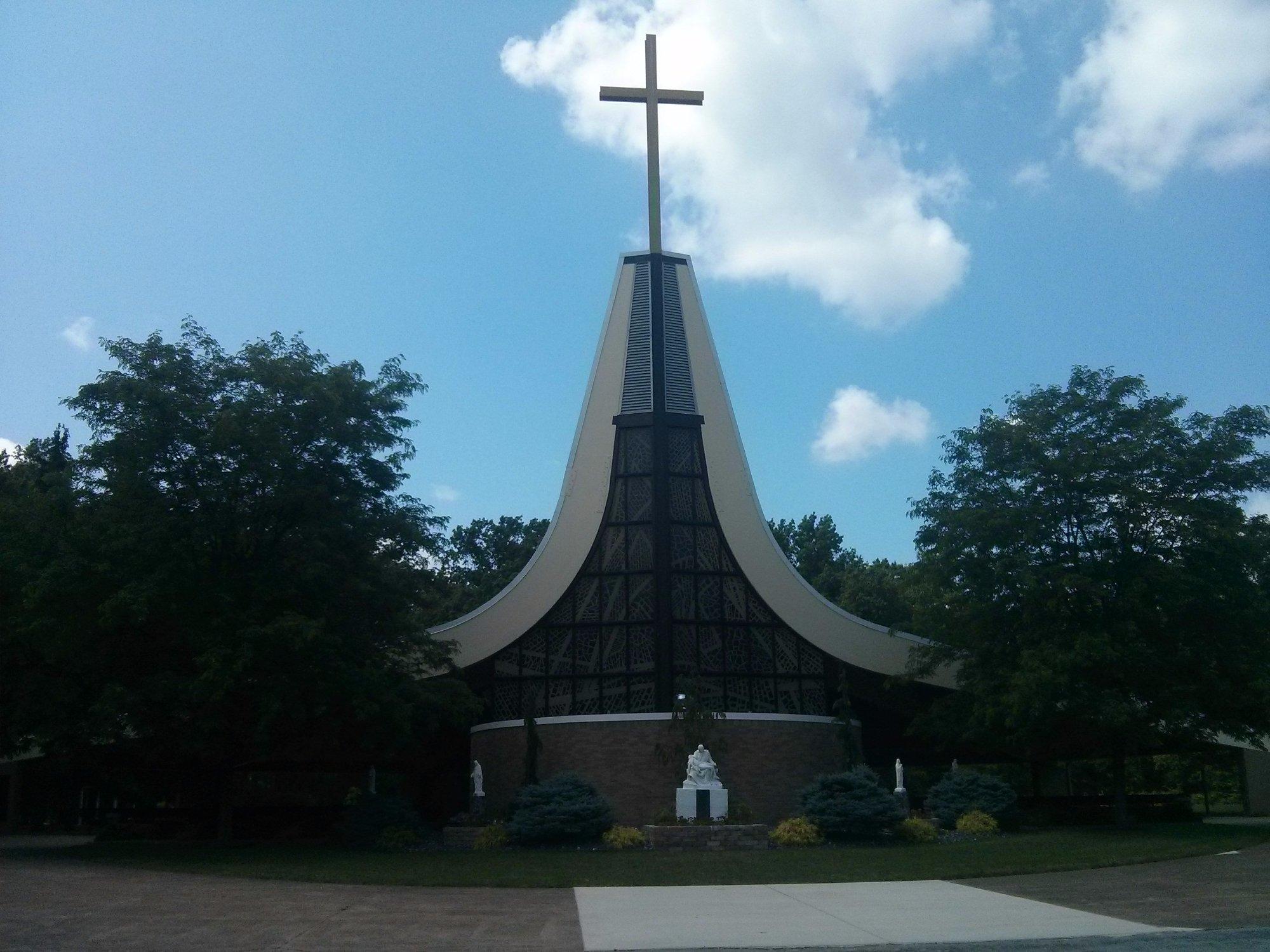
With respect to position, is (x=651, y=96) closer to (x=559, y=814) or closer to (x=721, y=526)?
(x=721, y=526)

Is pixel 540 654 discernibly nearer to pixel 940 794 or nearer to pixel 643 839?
pixel 643 839

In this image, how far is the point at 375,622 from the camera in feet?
66.9

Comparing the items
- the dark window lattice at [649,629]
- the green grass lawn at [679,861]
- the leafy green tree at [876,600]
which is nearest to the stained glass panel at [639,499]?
the dark window lattice at [649,629]

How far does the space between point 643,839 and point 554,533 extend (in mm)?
7682

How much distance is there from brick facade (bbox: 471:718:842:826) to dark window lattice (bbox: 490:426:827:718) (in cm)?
86

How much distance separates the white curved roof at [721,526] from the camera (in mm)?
24719

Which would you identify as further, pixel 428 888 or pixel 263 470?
pixel 263 470

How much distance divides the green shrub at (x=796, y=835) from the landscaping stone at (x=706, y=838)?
0.25m

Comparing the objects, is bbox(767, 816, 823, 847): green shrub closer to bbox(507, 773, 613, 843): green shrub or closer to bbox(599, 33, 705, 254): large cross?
bbox(507, 773, 613, 843): green shrub

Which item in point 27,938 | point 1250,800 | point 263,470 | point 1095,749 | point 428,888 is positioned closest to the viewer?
point 27,938

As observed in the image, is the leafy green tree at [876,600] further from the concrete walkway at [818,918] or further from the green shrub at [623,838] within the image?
the concrete walkway at [818,918]

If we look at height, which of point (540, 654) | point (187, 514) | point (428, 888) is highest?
point (187, 514)

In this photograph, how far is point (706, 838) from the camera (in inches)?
754

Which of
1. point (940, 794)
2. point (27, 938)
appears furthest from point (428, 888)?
point (940, 794)
